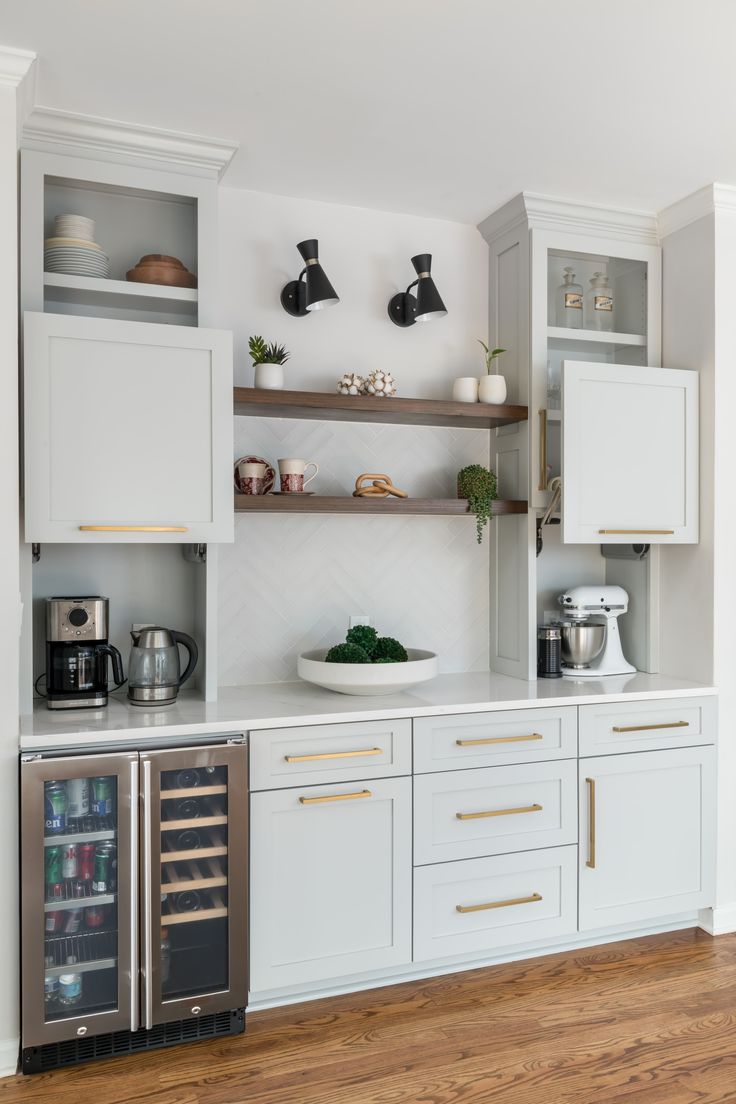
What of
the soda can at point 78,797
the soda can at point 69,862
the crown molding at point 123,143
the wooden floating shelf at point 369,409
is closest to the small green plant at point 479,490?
the wooden floating shelf at point 369,409

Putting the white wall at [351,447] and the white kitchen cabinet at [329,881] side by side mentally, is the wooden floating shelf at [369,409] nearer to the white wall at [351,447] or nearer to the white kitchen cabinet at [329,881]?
the white wall at [351,447]

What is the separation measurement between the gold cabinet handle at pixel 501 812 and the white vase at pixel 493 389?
1457 millimetres

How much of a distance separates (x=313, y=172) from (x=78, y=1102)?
2866 millimetres

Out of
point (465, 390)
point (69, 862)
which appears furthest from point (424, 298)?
point (69, 862)

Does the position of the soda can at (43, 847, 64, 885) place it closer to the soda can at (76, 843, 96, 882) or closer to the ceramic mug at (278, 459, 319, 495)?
the soda can at (76, 843, 96, 882)

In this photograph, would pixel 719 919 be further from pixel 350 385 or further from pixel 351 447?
pixel 350 385

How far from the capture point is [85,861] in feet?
7.74

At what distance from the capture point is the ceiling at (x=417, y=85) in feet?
6.85

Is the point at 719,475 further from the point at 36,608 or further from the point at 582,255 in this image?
the point at 36,608

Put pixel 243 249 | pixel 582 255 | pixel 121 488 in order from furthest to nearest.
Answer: pixel 582 255, pixel 243 249, pixel 121 488

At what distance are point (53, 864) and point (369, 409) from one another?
1.73 metres

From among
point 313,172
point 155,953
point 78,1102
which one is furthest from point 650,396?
point 78,1102

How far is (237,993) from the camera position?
2461 mm

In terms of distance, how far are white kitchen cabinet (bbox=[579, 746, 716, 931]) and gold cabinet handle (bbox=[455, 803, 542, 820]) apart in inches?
7.5
